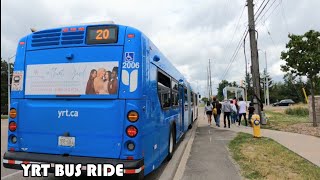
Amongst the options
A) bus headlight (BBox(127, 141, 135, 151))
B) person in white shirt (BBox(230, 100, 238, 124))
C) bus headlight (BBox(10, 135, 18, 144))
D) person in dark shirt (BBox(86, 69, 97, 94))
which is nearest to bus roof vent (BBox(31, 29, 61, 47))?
person in dark shirt (BBox(86, 69, 97, 94))

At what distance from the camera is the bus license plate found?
20.8 ft

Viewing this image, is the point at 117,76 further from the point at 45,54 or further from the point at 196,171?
the point at 196,171

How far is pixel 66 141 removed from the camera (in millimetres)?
6383

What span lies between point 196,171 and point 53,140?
3581mm

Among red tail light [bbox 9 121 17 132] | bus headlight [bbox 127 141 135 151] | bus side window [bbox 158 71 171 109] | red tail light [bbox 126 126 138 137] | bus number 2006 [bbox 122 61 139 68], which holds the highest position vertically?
bus number 2006 [bbox 122 61 139 68]

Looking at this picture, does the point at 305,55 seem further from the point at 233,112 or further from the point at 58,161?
the point at 58,161

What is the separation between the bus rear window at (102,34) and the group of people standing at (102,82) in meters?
0.53

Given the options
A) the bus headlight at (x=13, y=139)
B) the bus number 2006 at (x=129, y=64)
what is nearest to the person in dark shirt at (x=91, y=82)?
the bus number 2006 at (x=129, y=64)

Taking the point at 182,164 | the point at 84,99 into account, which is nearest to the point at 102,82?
the point at 84,99

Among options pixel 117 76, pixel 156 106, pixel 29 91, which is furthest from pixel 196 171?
pixel 29 91

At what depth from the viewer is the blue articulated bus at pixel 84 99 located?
6152 mm

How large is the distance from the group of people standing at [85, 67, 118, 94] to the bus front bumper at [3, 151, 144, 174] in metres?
1.16

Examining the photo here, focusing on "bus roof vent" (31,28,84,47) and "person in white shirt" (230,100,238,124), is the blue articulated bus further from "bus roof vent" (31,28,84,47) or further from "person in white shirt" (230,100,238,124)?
"person in white shirt" (230,100,238,124)

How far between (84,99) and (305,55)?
15202 millimetres
